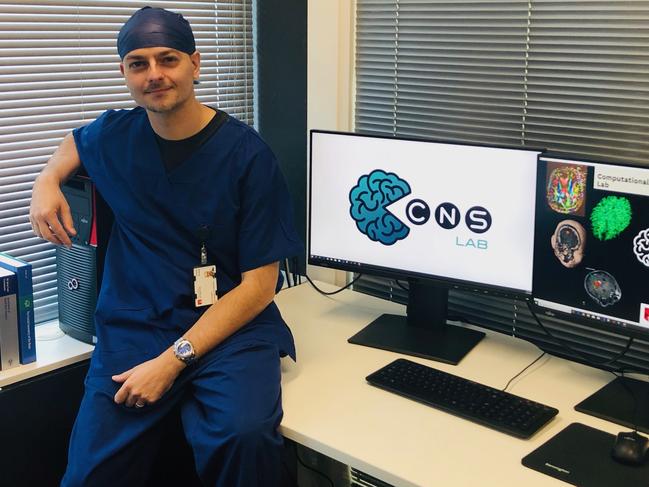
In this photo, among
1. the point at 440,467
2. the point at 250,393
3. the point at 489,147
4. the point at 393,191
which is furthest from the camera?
the point at 393,191

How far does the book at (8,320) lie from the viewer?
185cm

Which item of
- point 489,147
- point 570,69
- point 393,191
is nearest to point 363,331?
point 393,191

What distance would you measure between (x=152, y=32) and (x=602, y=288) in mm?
1084

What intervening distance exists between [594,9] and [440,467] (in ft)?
3.59

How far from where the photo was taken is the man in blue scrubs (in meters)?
1.72

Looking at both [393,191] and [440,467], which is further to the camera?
[393,191]

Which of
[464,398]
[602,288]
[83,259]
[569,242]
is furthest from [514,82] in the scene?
[83,259]

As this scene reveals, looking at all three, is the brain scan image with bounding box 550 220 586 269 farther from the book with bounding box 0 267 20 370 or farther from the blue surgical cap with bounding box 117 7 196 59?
the book with bounding box 0 267 20 370

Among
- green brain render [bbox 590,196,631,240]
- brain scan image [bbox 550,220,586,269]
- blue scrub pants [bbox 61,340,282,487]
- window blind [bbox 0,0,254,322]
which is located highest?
window blind [bbox 0,0,254,322]

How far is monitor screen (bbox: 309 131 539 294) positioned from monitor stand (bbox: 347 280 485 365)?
9 centimetres

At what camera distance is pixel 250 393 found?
5.51ft

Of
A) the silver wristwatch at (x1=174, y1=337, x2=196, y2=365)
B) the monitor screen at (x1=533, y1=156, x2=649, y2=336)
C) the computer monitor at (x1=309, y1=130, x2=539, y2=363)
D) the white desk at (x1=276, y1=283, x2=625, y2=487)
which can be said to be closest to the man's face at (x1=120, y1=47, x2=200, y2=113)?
the computer monitor at (x1=309, y1=130, x2=539, y2=363)

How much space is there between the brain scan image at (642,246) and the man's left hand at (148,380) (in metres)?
0.95

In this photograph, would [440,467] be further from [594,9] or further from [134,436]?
[594,9]
